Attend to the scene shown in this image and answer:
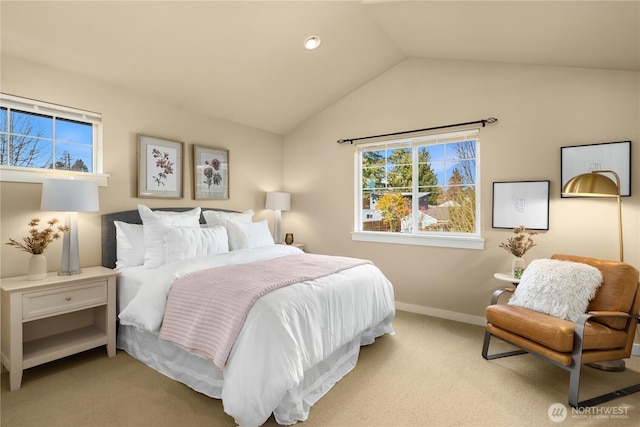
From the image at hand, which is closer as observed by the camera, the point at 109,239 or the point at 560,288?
the point at 560,288

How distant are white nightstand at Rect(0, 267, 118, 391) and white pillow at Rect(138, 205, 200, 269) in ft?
1.02

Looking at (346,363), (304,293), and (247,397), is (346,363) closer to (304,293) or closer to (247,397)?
(304,293)

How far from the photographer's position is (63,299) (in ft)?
8.14

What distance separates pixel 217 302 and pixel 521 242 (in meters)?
2.72

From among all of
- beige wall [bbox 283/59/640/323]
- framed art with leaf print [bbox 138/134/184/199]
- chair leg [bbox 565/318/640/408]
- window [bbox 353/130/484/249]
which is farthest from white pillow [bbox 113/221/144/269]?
chair leg [bbox 565/318/640/408]

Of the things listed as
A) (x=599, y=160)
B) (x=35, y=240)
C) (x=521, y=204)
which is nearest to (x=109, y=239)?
(x=35, y=240)

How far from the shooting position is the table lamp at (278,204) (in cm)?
464

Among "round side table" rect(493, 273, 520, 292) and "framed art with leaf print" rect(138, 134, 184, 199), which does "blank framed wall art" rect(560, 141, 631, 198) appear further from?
"framed art with leaf print" rect(138, 134, 184, 199)

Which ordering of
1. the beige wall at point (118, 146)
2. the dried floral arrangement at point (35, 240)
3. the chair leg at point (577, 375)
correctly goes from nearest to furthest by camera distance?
1. the chair leg at point (577, 375)
2. the dried floral arrangement at point (35, 240)
3. the beige wall at point (118, 146)

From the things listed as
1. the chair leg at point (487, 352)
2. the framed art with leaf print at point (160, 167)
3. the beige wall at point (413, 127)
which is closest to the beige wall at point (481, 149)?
the beige wall at point (413, 127)

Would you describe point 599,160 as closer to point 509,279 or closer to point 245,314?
point 509,279

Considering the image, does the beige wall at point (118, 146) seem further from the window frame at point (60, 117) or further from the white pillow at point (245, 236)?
the white pillow at point (245, 236)

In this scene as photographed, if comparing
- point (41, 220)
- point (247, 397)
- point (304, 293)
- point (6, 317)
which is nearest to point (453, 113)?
point (304, 293)

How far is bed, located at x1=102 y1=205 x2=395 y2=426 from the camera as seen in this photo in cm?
183
